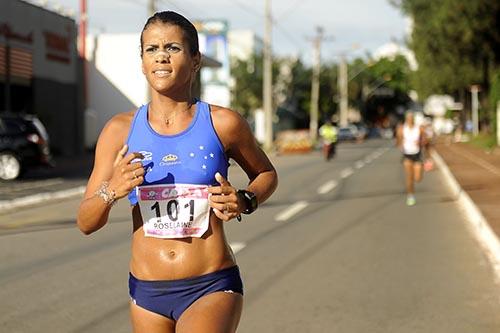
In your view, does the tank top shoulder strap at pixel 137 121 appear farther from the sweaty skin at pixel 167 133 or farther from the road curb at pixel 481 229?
the road curb at pixel 481 229

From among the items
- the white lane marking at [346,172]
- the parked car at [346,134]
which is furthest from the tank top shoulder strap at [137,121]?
the parked car at [346,134]

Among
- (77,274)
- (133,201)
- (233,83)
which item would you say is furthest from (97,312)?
(233,83)

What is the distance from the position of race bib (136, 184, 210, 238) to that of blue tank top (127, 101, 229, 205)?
0.09 feet

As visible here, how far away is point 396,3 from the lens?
5016 centimetres

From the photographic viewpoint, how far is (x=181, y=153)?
3260 mm

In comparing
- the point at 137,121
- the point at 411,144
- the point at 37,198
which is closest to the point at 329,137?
the point at 37,198

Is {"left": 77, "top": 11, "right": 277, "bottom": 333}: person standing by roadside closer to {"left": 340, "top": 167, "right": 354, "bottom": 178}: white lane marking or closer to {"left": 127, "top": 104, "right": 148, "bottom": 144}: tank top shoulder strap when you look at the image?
{"left": 127, "top": 104, "right": 148, "bottom": 144}: tank top shoulder strap

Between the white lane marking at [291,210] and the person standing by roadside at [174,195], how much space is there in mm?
11056

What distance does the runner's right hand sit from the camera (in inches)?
120

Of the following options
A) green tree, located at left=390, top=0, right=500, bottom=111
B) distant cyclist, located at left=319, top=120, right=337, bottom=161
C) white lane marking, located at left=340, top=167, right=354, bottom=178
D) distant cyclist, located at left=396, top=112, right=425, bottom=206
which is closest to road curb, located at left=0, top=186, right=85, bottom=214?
distant cyclist, located at left=396, top=112, right=425, bottom=206

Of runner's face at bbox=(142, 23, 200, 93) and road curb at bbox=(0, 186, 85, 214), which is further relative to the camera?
road curb at bbox=(0, 186, 85, 214)

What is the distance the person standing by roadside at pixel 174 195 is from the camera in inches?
128

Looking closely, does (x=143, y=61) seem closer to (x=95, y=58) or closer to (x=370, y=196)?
(x=370, y=196)

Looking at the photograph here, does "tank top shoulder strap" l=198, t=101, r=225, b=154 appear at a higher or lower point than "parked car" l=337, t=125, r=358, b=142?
lower
